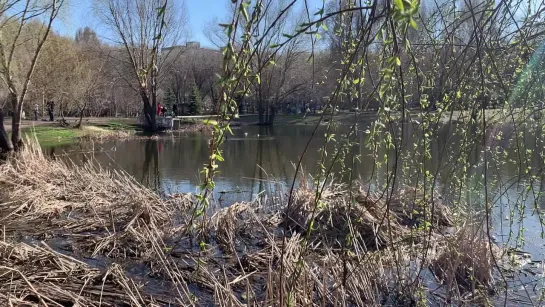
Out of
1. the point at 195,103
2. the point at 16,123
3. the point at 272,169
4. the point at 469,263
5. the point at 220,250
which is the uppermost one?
the point at 195,103

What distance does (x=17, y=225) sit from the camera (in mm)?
6270

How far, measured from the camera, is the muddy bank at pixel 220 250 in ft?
11.3

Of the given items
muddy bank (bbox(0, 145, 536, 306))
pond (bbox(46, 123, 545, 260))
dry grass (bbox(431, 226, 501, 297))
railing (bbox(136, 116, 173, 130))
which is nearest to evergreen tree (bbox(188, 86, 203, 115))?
railing (bbox(136, 116, 173, 130))

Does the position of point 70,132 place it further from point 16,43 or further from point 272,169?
point 272,169

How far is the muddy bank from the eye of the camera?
11.3 feet

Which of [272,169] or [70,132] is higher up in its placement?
[70,132]

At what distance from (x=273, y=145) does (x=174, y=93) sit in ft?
95.6

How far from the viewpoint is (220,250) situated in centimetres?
573

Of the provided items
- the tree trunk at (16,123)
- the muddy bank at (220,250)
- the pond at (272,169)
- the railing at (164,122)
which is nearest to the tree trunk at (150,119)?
the railing at (164,122)

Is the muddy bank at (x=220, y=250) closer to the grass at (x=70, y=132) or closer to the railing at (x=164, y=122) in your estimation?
the grass at (x=70, y=132)

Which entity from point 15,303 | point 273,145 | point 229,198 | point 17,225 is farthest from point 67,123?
point 15,303

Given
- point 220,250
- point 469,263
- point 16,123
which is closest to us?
point 469,263

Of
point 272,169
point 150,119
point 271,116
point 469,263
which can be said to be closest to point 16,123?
point 272,169

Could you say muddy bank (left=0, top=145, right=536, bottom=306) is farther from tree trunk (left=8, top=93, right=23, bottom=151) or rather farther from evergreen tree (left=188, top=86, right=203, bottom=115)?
evergreen tree (left=188, top=86, right=203, bottom=115)
